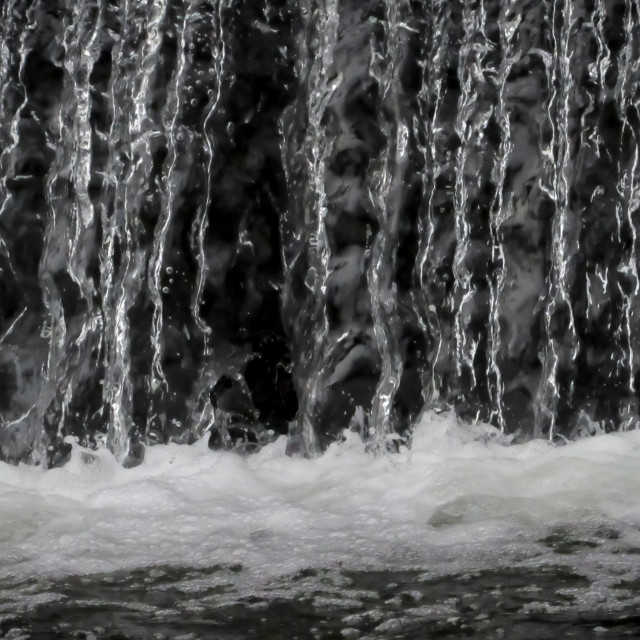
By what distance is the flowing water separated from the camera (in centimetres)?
372

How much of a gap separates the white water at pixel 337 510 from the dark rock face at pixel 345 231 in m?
0.23

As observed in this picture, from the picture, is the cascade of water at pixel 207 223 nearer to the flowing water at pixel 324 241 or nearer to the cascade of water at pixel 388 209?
the flowing water at pixel 324 241

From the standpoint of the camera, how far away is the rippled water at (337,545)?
2016 mm

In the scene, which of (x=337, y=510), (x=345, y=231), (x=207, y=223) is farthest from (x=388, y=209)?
(x=337, y=510)

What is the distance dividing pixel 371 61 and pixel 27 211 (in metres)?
1.27

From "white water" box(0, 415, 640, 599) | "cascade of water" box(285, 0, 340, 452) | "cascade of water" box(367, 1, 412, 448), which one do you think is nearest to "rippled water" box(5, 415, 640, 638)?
"white water" box(0, 415, 640, 599)

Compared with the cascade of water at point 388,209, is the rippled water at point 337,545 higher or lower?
lower

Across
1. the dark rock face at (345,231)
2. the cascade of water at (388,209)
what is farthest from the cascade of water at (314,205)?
the cascade of water at (388,209)

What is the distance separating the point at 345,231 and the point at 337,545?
4.86 ft

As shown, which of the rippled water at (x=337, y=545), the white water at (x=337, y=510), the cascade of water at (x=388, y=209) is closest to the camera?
the rippled water at (x=337, y=545)

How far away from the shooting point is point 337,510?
279 centimetres

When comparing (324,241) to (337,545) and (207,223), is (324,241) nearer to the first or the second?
(207,223)

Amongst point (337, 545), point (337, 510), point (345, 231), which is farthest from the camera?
point (345, 231)

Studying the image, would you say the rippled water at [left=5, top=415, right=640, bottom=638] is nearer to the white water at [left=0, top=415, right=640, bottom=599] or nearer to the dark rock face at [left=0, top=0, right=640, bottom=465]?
the white water at [left=0, top=415, right=640, bottom=599]
